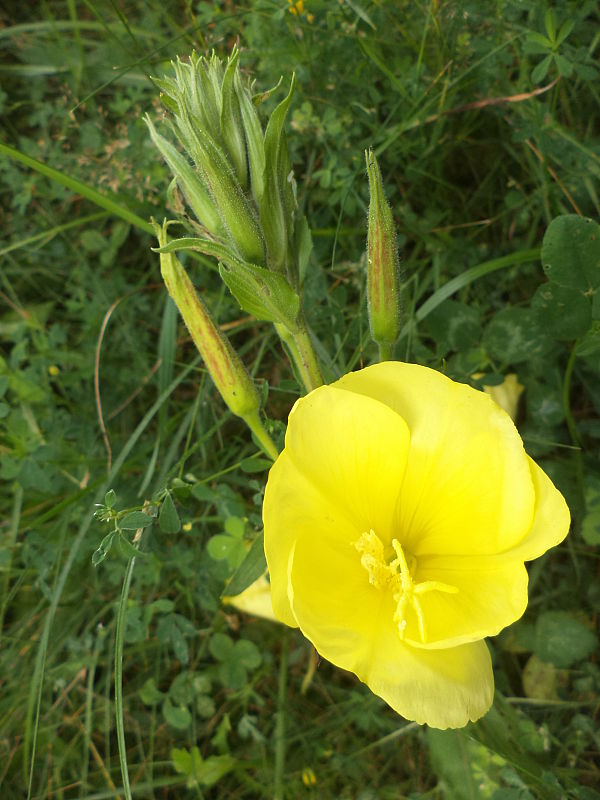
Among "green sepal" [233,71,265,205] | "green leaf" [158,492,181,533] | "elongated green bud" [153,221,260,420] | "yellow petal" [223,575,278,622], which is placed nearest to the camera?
"green sepal" [233,71,265,205]

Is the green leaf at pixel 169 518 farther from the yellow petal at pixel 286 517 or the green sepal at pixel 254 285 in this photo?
the green sepal at pixel 254 285

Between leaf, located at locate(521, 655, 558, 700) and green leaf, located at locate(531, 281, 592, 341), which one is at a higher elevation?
green leaf, located at locate(531, 281, 592, 341)

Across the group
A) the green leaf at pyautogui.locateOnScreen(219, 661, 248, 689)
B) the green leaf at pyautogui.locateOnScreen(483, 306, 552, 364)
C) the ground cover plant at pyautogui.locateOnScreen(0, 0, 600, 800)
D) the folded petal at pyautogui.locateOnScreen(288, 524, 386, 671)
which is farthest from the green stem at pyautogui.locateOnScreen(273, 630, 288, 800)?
the green leaf at pyautogui.locateOnScreen(483, 306, 552, 364)

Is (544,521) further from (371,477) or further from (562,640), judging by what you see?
(562,640)

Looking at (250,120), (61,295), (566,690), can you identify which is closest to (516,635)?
(566,690)

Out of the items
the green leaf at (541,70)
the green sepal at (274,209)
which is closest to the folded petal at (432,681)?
the green sepal at (274,209)

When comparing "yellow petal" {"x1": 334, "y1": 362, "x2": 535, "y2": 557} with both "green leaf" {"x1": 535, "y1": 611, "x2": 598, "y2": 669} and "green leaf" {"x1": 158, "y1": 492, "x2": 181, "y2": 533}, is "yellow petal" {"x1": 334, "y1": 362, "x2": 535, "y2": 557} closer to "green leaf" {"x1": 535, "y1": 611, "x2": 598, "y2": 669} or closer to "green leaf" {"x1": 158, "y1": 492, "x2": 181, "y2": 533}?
"green leaf" {"x1": 158, "y1": 492, "x2": 181, "y2": 533}

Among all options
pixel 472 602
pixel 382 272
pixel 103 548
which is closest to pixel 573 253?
pixel 382 272
